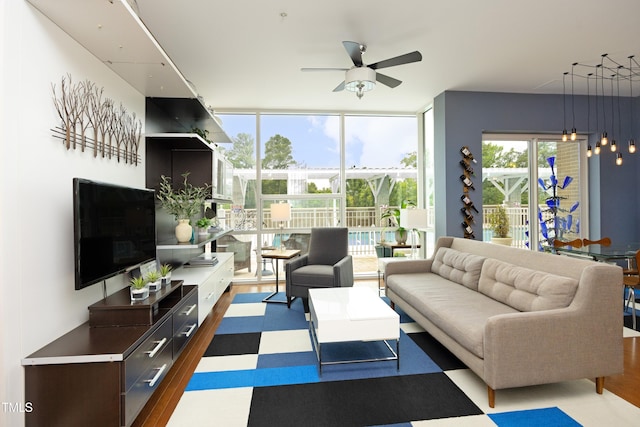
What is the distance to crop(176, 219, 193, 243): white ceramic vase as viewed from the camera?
11.1 feet

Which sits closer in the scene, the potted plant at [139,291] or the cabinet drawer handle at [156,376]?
the cabinet drawer handle at [156,376]

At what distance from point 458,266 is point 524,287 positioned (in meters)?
1.02

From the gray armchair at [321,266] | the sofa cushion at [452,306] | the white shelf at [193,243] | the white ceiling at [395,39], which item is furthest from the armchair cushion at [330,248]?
the white ceiling at [395,39]

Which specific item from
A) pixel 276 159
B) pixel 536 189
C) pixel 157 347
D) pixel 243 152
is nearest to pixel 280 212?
pixel 276 159

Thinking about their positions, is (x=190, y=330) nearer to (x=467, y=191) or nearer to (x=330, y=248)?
(x=330, y=248)

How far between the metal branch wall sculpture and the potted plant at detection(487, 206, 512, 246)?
16.4ft

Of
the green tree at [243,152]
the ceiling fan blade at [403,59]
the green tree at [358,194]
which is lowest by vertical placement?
the green tree at [358,194]

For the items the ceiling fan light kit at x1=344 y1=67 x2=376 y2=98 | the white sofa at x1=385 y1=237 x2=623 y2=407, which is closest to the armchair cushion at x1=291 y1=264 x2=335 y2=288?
the white sofa at x1=385 y1=237 x2=623 y2=407

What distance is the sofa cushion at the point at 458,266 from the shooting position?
3215 mm

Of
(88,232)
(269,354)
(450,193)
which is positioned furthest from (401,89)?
(88,232)

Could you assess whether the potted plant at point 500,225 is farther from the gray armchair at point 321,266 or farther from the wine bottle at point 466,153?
the gray armchair at point 321,266

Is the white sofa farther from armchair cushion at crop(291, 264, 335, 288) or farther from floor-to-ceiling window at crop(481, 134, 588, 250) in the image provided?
floor-to-ceiling window at crop(481, 134, 588, 250)

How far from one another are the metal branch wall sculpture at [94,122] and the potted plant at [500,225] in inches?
197

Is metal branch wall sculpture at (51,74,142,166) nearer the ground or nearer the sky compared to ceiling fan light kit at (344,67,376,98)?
nearer the ground
